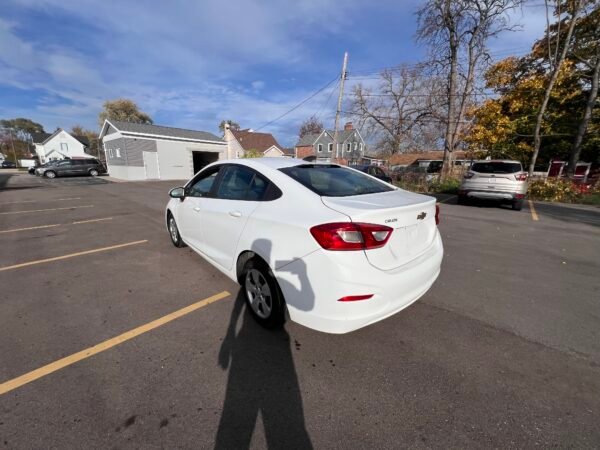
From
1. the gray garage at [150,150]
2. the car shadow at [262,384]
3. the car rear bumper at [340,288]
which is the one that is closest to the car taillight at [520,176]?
the car rear bumper at [340,288]

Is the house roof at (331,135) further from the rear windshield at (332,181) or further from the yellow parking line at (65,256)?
the rear windshield at (332,181)

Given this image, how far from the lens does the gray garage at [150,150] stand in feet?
70.1

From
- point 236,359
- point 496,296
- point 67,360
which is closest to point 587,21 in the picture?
point 496,296

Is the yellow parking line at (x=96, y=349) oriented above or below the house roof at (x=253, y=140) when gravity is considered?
below

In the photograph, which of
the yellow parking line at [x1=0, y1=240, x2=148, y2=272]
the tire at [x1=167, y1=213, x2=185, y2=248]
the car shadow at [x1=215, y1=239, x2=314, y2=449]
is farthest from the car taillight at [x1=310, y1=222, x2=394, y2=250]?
the yellow parking line at [x1=0, y1=240, x2=148, y2=272]

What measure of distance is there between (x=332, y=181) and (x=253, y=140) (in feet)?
135

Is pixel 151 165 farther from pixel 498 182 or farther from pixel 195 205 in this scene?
pixel 498 182

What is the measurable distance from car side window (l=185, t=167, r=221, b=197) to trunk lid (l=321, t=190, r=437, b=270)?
1942mm

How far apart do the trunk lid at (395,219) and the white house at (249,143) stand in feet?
124

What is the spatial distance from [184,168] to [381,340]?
81.3ft

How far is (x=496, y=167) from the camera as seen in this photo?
8992 millimetres

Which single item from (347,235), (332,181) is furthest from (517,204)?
(347,235)

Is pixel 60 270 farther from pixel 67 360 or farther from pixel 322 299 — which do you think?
pixel 322 299

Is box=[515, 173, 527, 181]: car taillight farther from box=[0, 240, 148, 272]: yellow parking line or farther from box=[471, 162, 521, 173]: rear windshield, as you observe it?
box=[0, 240, 148, 272]: yellow parking line
